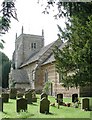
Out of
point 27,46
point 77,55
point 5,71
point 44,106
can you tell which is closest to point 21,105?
point 44,106

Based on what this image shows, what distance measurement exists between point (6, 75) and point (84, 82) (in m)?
40.8

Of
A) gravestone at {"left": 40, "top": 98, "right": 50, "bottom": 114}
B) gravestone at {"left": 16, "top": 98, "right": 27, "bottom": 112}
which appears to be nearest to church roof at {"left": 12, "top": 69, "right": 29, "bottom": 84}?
gravestone at {"left": 16, "top": 98, "right": 27, "bottom": 112}

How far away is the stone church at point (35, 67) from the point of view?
33219 millimetres

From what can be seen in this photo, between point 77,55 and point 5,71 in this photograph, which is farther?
point 5,71

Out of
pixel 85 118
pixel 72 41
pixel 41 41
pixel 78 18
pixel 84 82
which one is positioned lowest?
pixel 85 118

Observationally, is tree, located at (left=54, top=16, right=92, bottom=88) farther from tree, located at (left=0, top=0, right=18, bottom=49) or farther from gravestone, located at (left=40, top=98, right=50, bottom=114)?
tree, located at (left=0, top=0, right=18, bottom=49)

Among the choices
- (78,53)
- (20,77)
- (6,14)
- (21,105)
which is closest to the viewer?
(6,14)

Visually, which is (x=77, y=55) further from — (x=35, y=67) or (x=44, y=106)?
(x=35, y=67)

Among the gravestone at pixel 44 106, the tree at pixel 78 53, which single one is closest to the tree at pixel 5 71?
the tree at pixel 78 53

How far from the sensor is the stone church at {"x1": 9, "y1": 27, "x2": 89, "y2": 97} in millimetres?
33219

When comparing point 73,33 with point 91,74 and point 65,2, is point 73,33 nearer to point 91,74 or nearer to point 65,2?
point 91,74

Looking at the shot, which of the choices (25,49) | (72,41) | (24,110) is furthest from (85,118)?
(25,49)

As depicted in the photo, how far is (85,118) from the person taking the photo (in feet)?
40.0

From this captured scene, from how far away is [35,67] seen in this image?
40.2 metres
